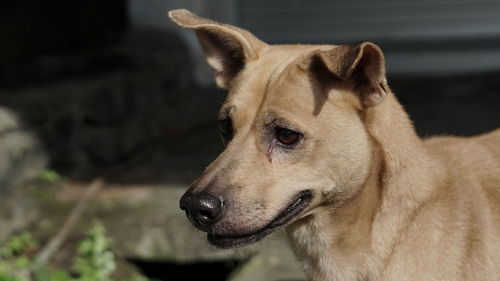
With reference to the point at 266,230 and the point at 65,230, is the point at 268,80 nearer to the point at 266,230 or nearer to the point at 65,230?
the point at 266,230

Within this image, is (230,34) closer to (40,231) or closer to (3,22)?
(40,231)

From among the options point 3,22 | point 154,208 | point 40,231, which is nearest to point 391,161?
point 154,208

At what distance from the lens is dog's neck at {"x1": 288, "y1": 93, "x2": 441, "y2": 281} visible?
3260mm

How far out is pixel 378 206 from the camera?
329 centimetres

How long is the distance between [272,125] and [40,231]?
290cm

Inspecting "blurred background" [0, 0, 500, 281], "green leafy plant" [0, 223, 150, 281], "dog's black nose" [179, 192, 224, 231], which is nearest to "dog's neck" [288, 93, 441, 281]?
"dog's black nose" [179, 192, 224, 231]

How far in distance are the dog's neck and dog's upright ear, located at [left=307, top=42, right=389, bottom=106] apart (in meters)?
0.10

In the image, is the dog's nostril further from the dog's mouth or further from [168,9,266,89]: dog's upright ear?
[168,9,266,89]: dog's upright ear

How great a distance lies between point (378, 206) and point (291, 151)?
433mm

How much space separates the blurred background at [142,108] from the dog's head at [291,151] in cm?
151

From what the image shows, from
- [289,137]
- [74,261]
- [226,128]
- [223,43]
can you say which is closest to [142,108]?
[74,261]

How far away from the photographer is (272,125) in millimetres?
3229

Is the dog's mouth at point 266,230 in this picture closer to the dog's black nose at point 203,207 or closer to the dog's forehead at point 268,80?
the dog's black nose at point 203,207

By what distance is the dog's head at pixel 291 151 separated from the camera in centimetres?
308
